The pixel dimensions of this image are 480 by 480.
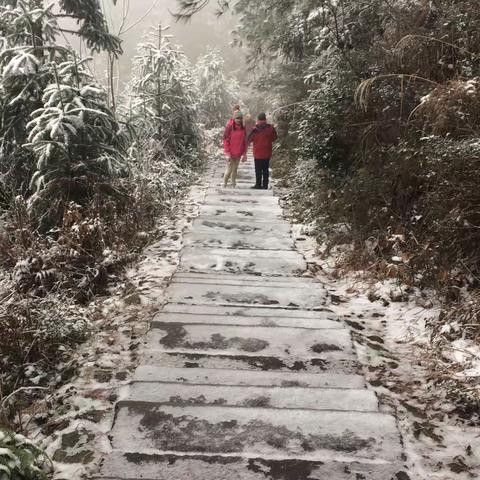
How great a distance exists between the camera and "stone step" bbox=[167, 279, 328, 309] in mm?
4559

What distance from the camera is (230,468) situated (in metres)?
2.28

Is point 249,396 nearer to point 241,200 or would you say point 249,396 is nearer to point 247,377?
point 247,377

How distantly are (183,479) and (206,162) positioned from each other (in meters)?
12.5

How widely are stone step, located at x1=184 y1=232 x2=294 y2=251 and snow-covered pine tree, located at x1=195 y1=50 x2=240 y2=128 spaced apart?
16129mm

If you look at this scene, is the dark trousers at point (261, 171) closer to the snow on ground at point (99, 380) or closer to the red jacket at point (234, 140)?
the red jacket at point (234, 140)

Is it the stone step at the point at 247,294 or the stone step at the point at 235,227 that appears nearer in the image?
the stone step at the point at 247,294

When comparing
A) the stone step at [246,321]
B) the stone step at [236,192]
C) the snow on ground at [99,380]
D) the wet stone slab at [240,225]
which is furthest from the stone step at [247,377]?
the stone step at [236,192]

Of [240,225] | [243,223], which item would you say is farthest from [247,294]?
[243,223]

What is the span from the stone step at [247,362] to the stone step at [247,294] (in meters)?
1.07

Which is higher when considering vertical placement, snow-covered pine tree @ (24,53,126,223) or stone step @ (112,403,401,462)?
snow-covered pine tree @ (24,53,126,223)

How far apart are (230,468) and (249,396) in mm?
623

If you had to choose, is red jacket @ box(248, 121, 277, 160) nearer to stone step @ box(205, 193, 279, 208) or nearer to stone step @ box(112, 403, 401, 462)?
stone step @ box(205, 193, 279, 208)

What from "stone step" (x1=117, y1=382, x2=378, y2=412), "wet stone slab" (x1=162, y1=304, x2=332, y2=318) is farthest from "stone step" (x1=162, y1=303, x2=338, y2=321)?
"stone step" (x1=117, y1=382, x2=378, y2=412)

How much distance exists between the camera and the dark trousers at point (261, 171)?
9938mm
